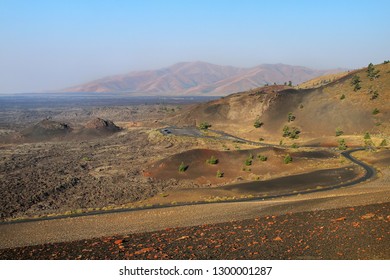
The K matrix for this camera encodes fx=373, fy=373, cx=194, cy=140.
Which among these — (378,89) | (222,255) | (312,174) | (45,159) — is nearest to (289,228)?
(222,255)

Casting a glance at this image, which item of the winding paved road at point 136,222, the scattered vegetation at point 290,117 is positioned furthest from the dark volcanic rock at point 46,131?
the winding paved road at point 136,222

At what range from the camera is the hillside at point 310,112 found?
250ft

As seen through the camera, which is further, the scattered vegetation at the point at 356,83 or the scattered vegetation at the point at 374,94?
the scattered vegetation at the point at 356,83

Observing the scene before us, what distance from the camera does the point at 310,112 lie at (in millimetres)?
86500

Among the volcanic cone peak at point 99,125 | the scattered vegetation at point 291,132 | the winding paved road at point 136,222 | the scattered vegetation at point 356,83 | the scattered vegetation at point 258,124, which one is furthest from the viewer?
the volcanic cone peak at point 99,125

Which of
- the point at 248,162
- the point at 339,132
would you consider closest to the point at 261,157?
the point at 248,162

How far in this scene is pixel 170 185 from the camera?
4359cm

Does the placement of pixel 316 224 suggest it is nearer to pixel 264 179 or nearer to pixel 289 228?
pixel 289 228

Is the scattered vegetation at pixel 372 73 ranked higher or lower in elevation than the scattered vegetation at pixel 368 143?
higher

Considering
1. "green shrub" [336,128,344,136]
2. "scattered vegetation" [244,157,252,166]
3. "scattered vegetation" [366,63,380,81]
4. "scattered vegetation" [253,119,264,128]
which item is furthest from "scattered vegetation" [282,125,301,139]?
"scattered vegetation" [244,157,252,166]

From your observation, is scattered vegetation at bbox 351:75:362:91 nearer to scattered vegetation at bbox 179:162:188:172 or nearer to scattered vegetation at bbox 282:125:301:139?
scattered vegetation at bbox 282:125:301:139

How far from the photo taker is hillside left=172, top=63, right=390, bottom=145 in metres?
76.1

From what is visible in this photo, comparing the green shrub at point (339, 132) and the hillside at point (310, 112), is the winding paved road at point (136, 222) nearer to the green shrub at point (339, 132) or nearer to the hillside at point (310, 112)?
the hillside at point (310, 112)

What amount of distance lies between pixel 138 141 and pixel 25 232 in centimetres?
5488
